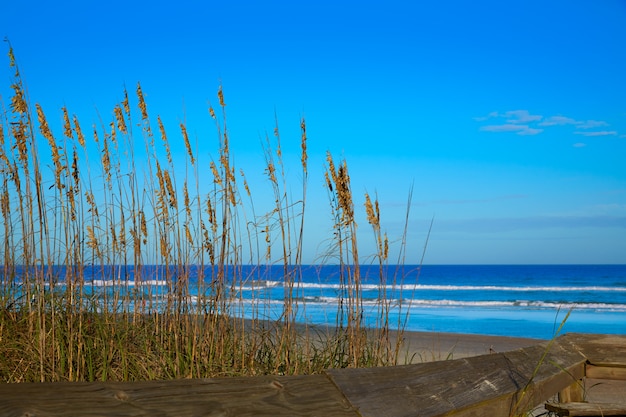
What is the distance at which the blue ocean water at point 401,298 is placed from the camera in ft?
14.1

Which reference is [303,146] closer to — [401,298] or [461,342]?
[401,298]

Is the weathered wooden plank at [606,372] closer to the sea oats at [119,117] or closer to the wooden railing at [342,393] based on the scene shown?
the wooden railing at [342,393]

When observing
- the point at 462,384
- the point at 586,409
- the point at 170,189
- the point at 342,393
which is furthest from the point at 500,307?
the point at 342,393

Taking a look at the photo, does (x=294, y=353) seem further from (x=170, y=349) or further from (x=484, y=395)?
(x=484, y=395)

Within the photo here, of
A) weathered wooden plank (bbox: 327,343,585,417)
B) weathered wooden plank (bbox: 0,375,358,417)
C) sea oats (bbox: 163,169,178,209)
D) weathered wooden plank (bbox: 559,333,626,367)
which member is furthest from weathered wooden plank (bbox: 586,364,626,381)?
sea oats (bbox: 163,169,178,209)

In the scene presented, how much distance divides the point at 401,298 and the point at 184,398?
8.83ft

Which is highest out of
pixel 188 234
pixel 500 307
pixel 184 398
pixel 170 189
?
pixel 170 189

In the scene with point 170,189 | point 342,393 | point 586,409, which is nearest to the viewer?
point 342,393

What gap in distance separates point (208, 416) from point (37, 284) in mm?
2706

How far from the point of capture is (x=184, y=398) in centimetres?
196

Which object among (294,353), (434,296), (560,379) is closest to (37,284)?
(294,353)

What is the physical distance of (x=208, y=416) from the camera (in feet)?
6.31

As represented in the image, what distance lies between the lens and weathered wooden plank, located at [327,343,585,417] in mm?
2277

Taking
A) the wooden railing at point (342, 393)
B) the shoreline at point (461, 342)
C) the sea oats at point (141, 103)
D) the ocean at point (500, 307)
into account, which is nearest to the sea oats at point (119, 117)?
the sea oats at point (141, 103)
